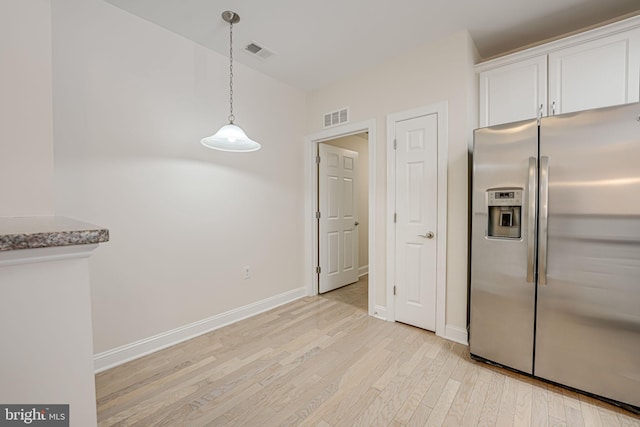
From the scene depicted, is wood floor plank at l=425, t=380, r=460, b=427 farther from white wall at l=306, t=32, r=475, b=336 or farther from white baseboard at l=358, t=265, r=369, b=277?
white baseboard at l=358, t=265, r=369, b=277

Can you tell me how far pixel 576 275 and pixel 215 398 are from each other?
2.42 meters

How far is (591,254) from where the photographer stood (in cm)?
165

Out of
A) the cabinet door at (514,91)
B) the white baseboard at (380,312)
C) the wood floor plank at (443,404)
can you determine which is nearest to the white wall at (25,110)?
the wood floor plank at (443,404)

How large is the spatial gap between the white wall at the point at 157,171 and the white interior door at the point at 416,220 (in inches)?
57.2

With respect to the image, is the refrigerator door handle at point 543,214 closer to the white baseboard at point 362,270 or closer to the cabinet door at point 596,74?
the cabinet door at point 596,74

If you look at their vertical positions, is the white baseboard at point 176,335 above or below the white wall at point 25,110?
below

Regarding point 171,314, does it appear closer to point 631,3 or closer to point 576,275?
point 576,275

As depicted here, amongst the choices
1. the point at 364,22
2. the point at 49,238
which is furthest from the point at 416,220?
the point at 49,238

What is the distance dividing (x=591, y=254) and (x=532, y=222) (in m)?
0.34

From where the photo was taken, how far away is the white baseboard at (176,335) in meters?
2.02

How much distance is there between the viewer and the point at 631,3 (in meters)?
2.01

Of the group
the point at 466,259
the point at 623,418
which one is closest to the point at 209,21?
the point at 466,259

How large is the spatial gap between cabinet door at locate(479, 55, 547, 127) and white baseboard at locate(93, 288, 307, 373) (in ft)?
9.56

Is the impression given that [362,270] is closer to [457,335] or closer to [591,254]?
[457,335]
